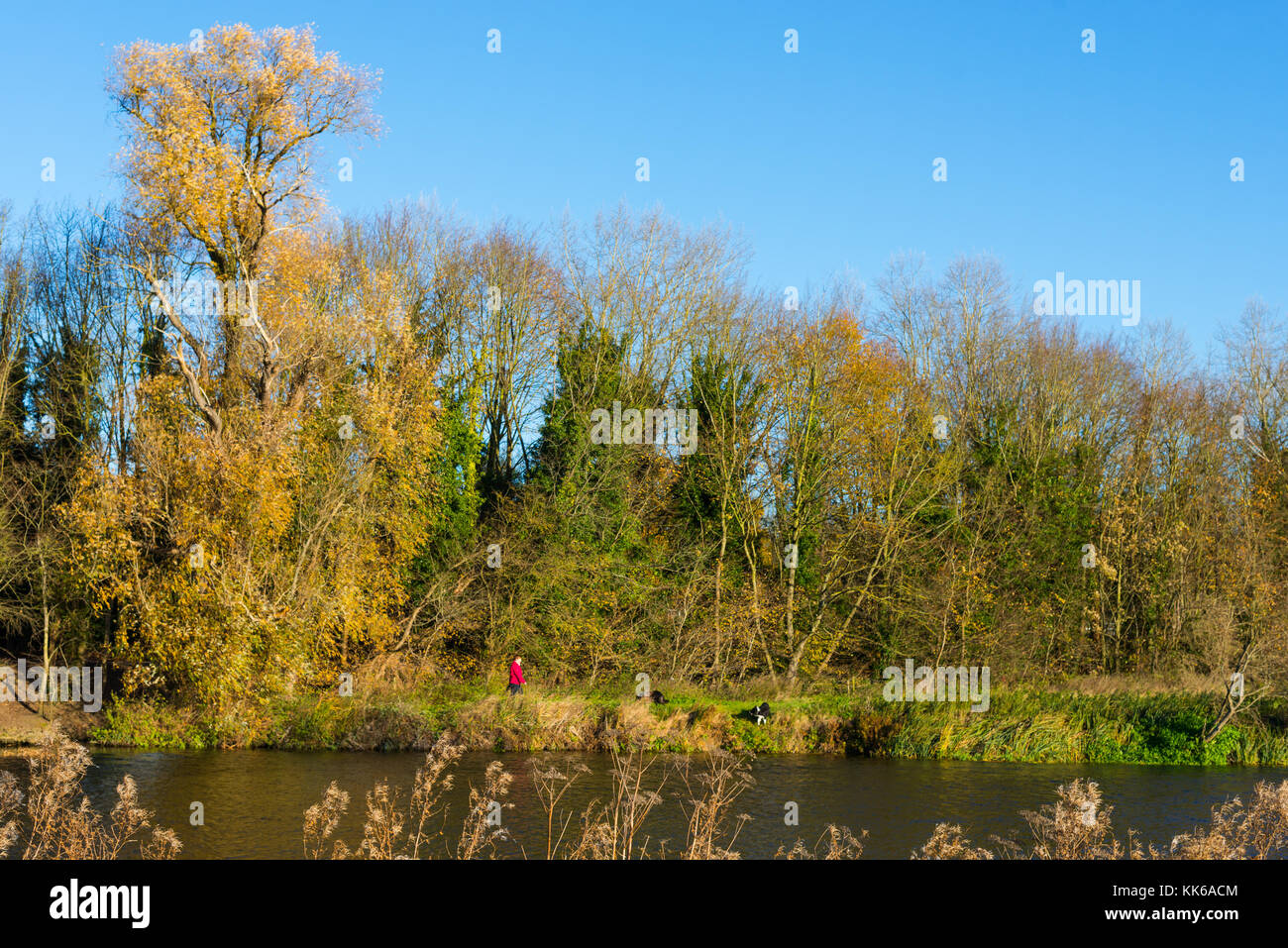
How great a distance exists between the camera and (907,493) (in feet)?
118

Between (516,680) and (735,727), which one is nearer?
(735,727)

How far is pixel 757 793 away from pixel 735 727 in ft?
22.5

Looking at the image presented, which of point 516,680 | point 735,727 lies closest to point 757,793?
point 735,727

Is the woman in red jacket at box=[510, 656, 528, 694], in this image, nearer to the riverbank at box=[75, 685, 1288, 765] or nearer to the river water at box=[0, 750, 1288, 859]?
the riverbank at box=[75, 685, 1288, 765]

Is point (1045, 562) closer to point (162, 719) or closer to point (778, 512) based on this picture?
point (778, 512)

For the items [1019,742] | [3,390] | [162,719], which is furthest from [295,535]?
[1019,742]

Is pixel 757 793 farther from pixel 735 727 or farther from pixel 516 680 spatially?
pixel 516 680

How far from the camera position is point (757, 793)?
2081 cm

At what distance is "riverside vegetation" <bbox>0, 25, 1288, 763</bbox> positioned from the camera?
26.3 metres

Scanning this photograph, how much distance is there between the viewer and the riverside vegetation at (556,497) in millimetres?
26266

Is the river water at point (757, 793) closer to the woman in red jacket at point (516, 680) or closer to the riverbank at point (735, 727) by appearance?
the riverbank at point (735, 727)

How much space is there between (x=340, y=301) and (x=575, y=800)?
21.8 metres

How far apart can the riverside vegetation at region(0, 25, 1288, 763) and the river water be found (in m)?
1.83

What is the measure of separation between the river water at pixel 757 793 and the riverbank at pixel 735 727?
826 mm
